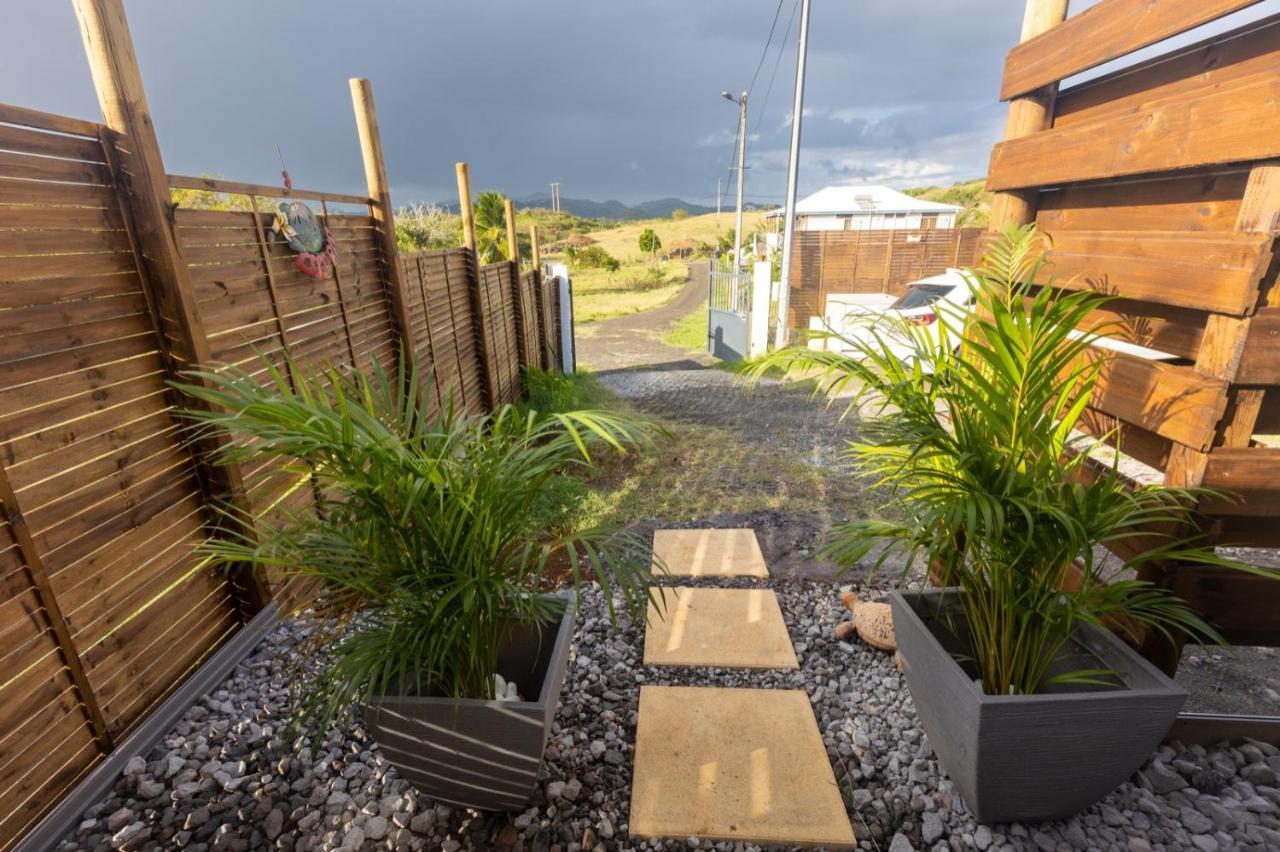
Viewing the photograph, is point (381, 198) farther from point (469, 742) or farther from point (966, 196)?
point (966, 196)

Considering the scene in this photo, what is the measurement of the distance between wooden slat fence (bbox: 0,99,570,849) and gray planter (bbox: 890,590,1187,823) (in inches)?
61.9

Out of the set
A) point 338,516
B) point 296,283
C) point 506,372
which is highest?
point 296,283

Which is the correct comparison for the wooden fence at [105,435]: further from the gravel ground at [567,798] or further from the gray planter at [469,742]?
the gray planter at [469,742]

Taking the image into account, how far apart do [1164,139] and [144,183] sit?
112 inches

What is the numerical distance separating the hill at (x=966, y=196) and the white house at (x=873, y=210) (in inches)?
171

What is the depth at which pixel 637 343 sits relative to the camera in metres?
11.6

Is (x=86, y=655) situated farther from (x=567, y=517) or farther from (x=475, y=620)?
(x=567, y=517)

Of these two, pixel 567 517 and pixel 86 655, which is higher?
pixel 86 655

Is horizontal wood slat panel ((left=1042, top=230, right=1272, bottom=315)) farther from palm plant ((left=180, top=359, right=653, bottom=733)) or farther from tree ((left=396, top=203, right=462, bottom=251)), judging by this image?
tree ((left=396, top=203, right=462, bottom=251))

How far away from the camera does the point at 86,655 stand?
4.98 ft

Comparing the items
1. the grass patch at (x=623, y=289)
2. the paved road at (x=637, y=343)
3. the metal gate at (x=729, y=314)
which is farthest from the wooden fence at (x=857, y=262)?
the grass patch at (x=623, y=289)

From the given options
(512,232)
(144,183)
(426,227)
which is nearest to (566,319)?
(512,232)

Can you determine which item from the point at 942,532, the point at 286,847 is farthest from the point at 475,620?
the point at 942,532

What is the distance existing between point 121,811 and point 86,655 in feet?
1.39
